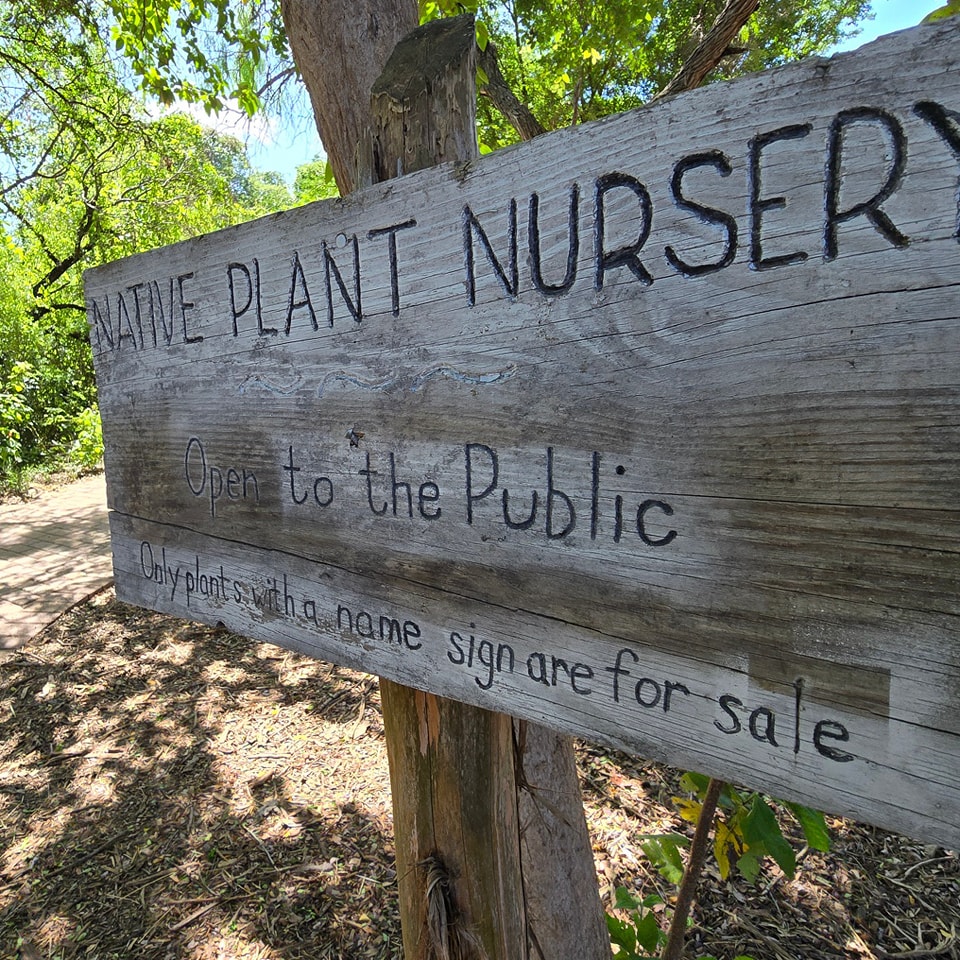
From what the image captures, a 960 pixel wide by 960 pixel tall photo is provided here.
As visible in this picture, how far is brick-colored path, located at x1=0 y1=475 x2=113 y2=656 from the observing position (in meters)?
A: 4.84

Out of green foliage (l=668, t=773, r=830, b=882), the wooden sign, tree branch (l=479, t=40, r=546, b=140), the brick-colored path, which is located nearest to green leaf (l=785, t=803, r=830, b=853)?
green foliage (l=668, t=773, r=830, b=882)

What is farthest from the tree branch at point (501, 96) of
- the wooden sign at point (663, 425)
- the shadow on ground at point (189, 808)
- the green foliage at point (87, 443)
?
the green foliage at point (87, 443)

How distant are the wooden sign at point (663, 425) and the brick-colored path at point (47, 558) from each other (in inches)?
185

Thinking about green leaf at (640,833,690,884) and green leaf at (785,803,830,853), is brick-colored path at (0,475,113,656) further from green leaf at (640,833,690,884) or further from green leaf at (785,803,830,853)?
green leaf at (785,803,830,853)

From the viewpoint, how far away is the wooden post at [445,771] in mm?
995

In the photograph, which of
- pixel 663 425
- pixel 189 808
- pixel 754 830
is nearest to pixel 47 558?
pixel 189 808

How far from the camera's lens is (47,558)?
6031 millimetres

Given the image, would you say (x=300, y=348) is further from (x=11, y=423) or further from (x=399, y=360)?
(x=11, y=423)

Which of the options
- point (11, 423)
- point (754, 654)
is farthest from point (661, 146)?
point (11, 423)

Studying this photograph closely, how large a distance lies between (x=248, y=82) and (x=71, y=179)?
8.54 m

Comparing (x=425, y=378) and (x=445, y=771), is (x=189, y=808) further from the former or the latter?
(x=425, y=378)

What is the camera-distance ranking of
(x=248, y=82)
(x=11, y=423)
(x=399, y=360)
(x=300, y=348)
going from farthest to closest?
(x=11, y=423)
(x=248, y=82)
(x=300, y=348)
(x=399, y=360)

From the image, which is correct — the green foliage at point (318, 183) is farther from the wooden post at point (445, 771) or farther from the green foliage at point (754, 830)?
the green foliage at point (754, 830)

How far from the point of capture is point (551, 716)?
0.83 m
